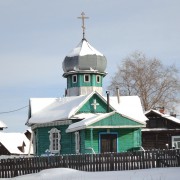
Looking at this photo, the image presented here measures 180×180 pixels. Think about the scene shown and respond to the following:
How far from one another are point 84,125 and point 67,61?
12443 mm

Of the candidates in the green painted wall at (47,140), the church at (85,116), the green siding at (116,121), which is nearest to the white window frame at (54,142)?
the church at (85,116)

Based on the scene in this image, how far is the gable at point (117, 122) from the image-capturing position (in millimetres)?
28919

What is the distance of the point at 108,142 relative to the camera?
30.7 meters

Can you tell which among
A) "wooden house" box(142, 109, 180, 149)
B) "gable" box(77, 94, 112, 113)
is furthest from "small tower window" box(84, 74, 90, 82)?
"wooden house" box(142, 109, 180, 149)

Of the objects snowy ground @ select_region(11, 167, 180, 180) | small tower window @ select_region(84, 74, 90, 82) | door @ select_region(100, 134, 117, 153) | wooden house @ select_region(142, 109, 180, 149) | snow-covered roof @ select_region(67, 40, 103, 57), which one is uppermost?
snow-covered roof @ select_region(67, 40, 103, 57)

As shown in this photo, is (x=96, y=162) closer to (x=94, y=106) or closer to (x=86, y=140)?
(x=86, y=140)

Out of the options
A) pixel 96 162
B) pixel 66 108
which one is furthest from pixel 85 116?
pixel 96 162

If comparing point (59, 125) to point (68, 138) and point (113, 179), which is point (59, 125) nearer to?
point (68, 138)

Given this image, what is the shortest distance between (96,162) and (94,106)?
42.1ft

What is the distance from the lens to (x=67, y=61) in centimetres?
3956

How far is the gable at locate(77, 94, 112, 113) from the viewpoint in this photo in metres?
33.2

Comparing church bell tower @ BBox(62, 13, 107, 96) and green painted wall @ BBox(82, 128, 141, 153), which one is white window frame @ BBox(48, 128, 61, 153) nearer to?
green painted wall @ BBox(82, 128, 141, 153)

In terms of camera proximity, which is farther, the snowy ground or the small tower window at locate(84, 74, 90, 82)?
the small tower window at locate(84, 74, 90, 82)

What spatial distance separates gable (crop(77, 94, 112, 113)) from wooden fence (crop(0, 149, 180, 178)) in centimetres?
1179
